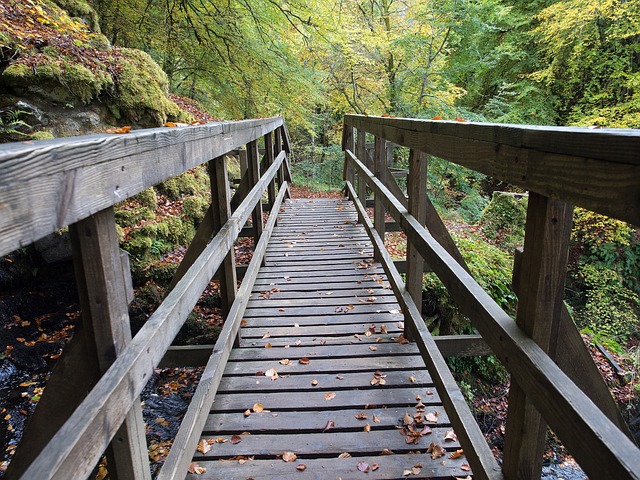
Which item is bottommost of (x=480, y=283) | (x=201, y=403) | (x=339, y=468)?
→ (x=480, y=283)

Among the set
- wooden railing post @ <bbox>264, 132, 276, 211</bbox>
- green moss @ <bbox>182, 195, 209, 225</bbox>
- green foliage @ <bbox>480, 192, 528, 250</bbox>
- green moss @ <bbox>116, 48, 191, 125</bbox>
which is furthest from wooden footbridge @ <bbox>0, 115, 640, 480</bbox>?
green foliage @ <bbox>480, 192, 528, 250</bbox>

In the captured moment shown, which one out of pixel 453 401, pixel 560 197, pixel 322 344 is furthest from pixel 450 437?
pixel 560 197

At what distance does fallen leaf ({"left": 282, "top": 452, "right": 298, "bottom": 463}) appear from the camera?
7.45ft

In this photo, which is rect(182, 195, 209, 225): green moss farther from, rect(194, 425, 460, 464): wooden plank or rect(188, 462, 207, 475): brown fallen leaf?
rect(188, 462, 207, 475): brown fallen leaf

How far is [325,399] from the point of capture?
2.76 meters

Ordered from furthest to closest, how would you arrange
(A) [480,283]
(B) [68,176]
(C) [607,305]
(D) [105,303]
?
(C) [607,305]
(A) [480,283]
(D) [105,303]
(B) [68,176]

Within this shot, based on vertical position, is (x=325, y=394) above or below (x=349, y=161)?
below

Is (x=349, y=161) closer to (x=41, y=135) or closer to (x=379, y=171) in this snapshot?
(x=379, y=171)

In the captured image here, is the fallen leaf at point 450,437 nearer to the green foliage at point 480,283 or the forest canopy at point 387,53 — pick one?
the green foliage at point 480,283

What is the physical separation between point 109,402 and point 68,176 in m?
0.58

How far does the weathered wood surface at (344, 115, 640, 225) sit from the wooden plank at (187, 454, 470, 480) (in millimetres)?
1494

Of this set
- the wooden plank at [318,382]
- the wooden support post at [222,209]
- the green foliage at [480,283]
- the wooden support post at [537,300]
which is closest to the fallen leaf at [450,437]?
the wooden plank at [318,382]

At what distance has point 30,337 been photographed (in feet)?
17.2

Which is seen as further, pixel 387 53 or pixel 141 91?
pixel 387 53
